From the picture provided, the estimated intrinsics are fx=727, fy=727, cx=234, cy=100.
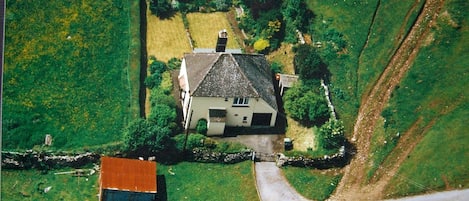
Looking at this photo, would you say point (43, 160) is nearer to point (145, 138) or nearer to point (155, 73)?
point (145, 138)

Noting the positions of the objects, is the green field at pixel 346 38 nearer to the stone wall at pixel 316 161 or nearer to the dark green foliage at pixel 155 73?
the stone wall at pixel 316 161

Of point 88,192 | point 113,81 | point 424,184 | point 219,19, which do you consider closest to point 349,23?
point 219,19

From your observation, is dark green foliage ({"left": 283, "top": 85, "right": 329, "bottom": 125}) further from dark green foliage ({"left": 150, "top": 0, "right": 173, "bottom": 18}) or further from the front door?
dark green foliage ({"left": 150, "top": 0, "right": 173, "bottom": 18})

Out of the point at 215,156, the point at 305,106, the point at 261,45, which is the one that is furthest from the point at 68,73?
the point at 305,106

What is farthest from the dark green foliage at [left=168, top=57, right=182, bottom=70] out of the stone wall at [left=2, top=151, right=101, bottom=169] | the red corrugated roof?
the red corrugated roof

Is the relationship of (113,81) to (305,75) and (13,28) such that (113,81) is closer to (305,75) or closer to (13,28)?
(13,28)

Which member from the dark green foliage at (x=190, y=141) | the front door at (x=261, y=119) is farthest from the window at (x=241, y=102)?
the dark green foliage at (x=190, y=141)
